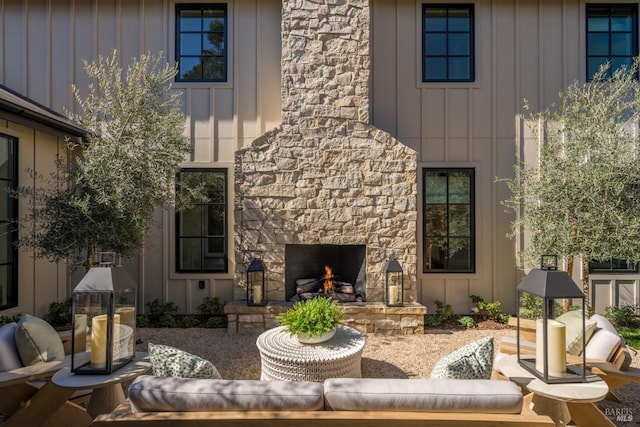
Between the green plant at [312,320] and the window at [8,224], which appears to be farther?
the window at [8,224]

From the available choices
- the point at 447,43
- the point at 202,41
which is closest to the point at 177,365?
the point at 202,41

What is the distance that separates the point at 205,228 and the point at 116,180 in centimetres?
231

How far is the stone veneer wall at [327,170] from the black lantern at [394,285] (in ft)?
0.73

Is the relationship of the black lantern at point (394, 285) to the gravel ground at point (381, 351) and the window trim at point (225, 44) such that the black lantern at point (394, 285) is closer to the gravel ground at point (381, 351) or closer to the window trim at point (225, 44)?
the gravel ground at point (381, 351)

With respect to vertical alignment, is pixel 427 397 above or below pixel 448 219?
below

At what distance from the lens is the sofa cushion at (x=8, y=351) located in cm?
265

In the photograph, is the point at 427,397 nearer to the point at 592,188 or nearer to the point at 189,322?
the point at 592,188

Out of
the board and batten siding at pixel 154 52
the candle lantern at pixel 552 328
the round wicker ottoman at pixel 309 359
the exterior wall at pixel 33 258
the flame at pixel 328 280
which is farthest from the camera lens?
the board and batten siding at pixel 154 52

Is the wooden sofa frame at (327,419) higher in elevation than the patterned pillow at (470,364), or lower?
lower

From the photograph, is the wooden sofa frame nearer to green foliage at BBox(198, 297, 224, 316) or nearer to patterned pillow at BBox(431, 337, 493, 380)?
patterned pillow at BBox(431, 337, 493, 380)

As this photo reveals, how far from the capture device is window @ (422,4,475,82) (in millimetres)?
6492

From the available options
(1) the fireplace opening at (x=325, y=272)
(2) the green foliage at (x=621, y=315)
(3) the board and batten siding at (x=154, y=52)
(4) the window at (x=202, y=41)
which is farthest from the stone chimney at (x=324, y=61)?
(2) the green foliage at (x=621, y=315)

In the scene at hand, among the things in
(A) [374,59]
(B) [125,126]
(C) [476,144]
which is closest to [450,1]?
(A) [374,59]

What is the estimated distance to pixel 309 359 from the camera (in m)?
3.38
